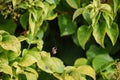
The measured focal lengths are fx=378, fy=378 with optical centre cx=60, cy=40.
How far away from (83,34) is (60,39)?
0.23m

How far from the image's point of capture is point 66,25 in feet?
6.40

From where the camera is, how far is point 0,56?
168cm

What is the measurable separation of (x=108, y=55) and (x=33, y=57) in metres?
0.46

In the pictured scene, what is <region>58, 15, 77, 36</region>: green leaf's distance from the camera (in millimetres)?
1936

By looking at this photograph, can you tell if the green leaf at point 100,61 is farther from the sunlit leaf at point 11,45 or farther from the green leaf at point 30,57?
the sunlit leaf at point 11,45

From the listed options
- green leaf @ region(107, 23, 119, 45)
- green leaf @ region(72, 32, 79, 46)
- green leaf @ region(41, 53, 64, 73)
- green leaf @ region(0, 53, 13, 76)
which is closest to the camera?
green leaf @ region(0, 53, 13, 76)

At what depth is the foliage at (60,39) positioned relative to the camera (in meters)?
1.71

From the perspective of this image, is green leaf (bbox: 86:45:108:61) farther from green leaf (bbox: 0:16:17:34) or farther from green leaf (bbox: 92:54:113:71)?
green leaf (bbox: 0:16:17:34)

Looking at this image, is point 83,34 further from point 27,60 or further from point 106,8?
point 27,60

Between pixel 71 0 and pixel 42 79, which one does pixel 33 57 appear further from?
pixel 71 0

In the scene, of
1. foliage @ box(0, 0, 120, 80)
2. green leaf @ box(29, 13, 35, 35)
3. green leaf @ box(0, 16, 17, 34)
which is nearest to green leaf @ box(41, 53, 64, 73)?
foliage @ box(0, 0, 120, 80)

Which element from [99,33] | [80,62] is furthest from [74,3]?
[80,62]

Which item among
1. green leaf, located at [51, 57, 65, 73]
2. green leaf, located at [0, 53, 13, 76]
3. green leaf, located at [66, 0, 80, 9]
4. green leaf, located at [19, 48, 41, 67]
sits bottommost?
green leaf, located at [51, 57, 65, 73]

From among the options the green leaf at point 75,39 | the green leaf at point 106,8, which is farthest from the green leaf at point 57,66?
the green leaf at point 106,8
